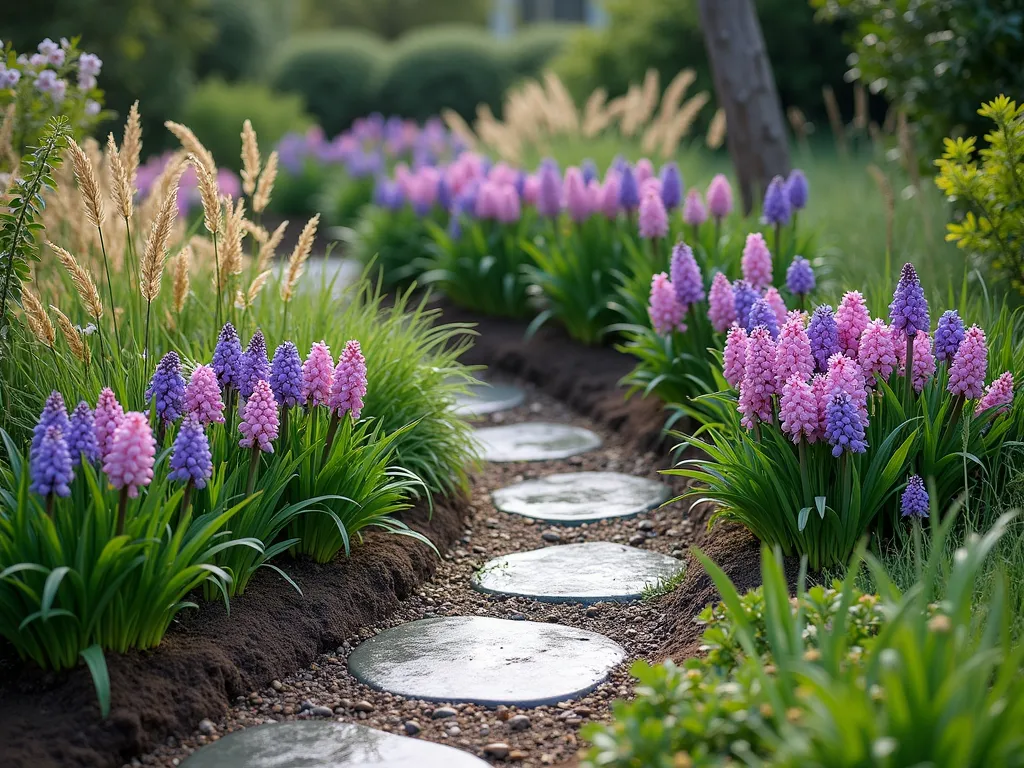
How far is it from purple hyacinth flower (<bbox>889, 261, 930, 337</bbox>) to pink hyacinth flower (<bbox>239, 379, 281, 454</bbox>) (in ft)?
6.26

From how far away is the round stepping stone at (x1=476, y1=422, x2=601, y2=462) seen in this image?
18.1ft

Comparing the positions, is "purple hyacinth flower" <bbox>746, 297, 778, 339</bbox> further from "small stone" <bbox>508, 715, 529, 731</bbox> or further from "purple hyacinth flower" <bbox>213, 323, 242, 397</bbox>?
"purple hyacinth flower" <bbox>213, 323, 242, 397</bbox>

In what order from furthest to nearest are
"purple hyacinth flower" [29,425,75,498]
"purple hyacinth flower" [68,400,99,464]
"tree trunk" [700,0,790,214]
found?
"tree trunk" [700,0,790,214] < "purple hyacinth flower" [68,400,99,464] < "purple hyacinth flower" [29,425,75,498]

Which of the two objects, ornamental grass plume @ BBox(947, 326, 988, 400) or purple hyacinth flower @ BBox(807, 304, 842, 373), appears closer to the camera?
ornamental grass plume @ BBox(947, 326, 988, 400)

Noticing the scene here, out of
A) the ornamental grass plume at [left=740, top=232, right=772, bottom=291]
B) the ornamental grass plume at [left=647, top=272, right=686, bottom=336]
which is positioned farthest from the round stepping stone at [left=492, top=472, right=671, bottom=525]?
the ornamental grass plume at [left=740, top=232, right=772, bottom=291]

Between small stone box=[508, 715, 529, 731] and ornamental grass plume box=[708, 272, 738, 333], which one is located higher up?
ornamental grass plume box=[708, 272, 738, 333]

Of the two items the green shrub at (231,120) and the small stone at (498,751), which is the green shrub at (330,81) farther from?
the small stone at (498,751)

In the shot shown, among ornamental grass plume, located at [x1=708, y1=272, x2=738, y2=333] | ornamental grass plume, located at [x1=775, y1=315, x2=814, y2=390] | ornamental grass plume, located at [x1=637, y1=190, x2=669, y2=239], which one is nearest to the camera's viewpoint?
ornamental grass plume, located at [x1=775, y1=315, x2=814, y2=390]

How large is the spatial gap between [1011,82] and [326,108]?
16.0 m

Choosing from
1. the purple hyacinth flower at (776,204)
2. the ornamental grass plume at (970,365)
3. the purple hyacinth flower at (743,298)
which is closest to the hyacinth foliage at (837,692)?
the ornamental grass plume at (970,365)

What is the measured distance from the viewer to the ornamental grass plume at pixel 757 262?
4.80 metres

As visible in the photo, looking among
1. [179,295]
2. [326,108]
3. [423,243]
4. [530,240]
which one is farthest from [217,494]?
[326,108]

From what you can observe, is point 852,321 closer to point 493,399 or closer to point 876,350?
point 876,350

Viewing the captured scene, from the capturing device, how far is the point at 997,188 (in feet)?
14.8
